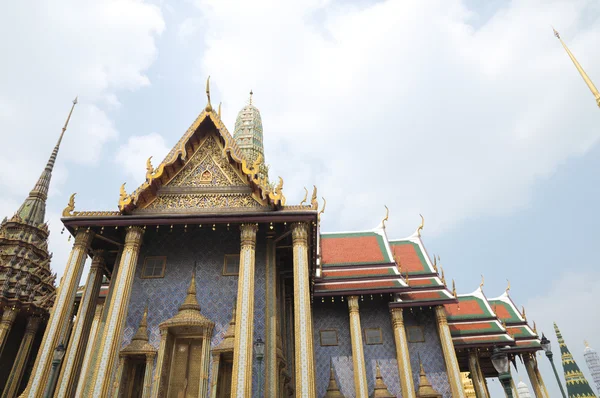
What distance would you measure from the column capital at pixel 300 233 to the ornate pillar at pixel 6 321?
17.1m

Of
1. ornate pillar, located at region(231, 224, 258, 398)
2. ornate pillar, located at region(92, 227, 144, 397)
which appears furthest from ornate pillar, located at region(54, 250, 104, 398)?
ornate pillar, located at region(231, 224, 258, 398)

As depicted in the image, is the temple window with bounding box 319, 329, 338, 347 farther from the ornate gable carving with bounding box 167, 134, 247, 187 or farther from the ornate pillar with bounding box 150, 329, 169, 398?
the ornate gable carving with bounding box 167, 134, 247, 187

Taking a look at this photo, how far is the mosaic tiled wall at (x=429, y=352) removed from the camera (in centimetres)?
1584

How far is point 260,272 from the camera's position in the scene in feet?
39.0

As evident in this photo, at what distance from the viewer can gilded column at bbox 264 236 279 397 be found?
33.5 feet

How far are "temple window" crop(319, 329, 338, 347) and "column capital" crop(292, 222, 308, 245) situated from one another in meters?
6.73

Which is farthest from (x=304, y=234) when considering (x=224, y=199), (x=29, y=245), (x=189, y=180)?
(x=29, y=245)

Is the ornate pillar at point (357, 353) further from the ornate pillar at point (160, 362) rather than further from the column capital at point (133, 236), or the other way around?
the column capital at point (133, 236)

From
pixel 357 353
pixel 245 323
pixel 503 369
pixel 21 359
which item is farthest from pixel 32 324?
Answer: pixel 503 369

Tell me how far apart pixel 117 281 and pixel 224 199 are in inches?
139

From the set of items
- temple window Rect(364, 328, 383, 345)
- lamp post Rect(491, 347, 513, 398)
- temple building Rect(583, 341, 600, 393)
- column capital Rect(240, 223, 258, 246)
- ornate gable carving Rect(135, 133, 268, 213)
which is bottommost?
lamp post Rect(491, 347, 513, 398)

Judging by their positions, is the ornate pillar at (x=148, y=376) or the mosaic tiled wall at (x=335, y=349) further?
the mosaic tiled wall at (x=335, y=349)

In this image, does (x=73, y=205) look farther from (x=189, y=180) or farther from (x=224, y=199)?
(x=224, y=199)

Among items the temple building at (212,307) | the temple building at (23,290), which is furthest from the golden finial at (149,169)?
the temple building at (23,290)
